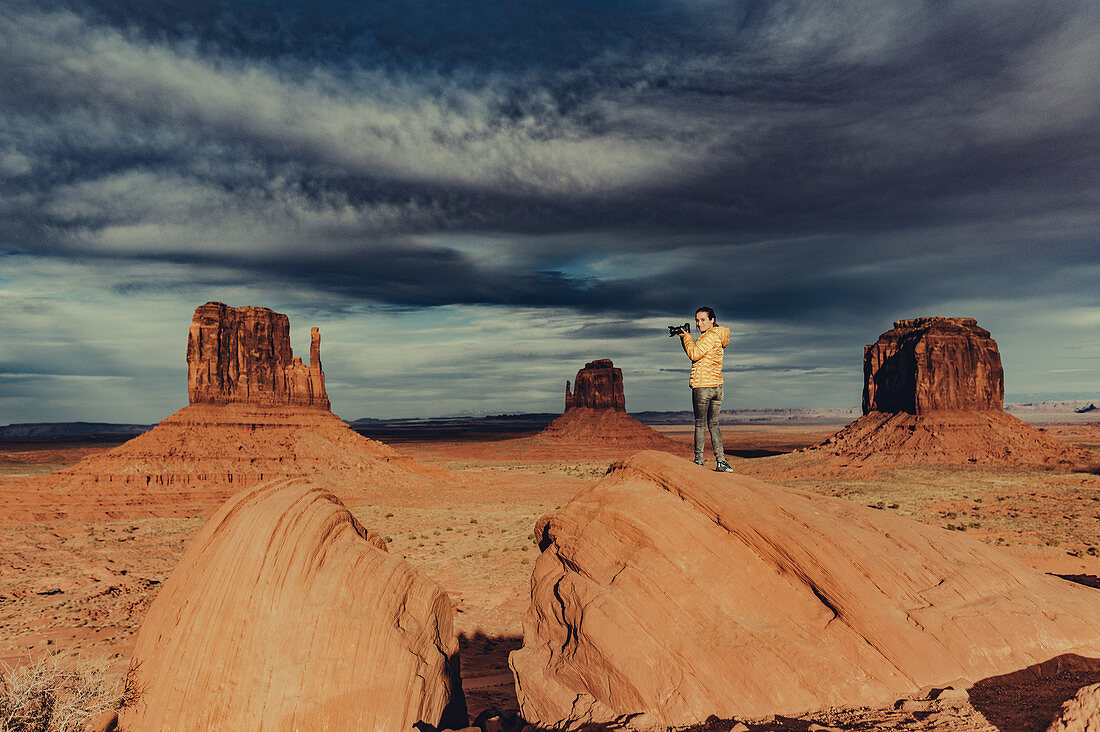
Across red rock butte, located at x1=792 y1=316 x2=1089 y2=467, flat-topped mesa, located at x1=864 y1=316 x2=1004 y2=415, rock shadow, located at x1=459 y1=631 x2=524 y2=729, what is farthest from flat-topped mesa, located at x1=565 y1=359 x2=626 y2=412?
rock shadow, located at x1=459 y1=631 x2=524 y2=729

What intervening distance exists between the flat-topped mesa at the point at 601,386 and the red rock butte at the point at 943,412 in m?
65.1

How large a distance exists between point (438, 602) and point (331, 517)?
92.6 inches

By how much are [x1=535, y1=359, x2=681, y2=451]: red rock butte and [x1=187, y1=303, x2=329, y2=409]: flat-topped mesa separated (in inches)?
2729

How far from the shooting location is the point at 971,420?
225ft

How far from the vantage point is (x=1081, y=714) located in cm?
418

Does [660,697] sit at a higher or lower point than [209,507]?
higher

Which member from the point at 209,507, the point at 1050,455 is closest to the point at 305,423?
the point at 209,507

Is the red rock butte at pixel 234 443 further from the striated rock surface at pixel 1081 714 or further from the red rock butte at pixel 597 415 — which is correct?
the red rock butte at pixel 597 415

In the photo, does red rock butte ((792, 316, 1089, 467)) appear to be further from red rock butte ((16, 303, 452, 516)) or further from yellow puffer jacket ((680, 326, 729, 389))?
yellow puffer jacket ((680, 326, 729, 389))

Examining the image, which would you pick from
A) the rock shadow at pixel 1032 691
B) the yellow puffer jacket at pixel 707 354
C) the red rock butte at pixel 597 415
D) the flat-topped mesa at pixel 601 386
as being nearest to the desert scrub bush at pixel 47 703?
the yellow puffer jacket at pixel 707 354

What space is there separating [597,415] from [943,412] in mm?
76339

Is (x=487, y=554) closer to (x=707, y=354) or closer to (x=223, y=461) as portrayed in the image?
(x=707, y=354)

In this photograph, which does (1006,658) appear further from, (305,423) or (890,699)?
(305,423)

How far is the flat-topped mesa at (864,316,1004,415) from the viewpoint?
69.9 metres
